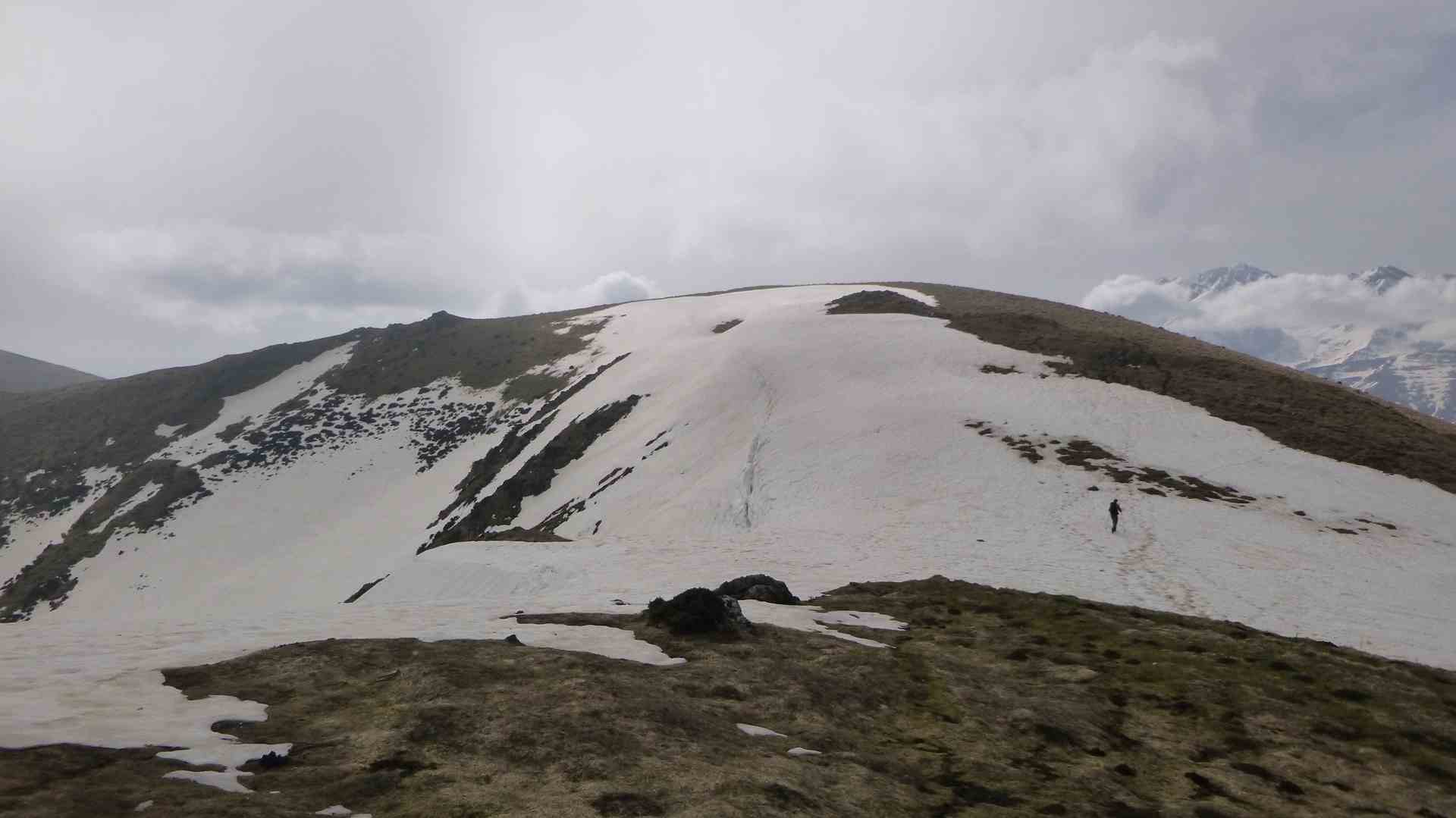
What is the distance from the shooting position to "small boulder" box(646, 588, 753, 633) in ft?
52.8

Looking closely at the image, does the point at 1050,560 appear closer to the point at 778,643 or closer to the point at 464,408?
the point at 778,643

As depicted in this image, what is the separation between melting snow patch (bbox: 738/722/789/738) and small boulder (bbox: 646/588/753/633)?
177 inches

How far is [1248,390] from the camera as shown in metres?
48.2

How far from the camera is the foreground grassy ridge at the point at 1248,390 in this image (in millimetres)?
38656

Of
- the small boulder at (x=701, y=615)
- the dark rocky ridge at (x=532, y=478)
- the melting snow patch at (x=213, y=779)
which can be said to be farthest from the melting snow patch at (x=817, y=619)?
the dark rocky ridge at (x=532, y=478)

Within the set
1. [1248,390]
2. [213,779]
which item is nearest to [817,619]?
[213,779]

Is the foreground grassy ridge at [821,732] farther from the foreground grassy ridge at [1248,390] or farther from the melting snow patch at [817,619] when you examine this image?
the foreground grassy ridge at [1248,390]

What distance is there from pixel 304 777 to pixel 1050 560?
2400cm

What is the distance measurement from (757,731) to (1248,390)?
49586mm

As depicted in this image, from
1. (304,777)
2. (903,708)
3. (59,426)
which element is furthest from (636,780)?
(59,426)

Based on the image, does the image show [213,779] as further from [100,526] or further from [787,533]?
[100,526]

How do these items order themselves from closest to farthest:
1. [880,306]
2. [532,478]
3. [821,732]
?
[821,732] < [532,478] < [880,306]

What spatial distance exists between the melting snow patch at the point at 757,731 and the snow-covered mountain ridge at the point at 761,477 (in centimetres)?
980

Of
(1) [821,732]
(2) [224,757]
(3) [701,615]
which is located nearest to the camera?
(2) [224,757]
